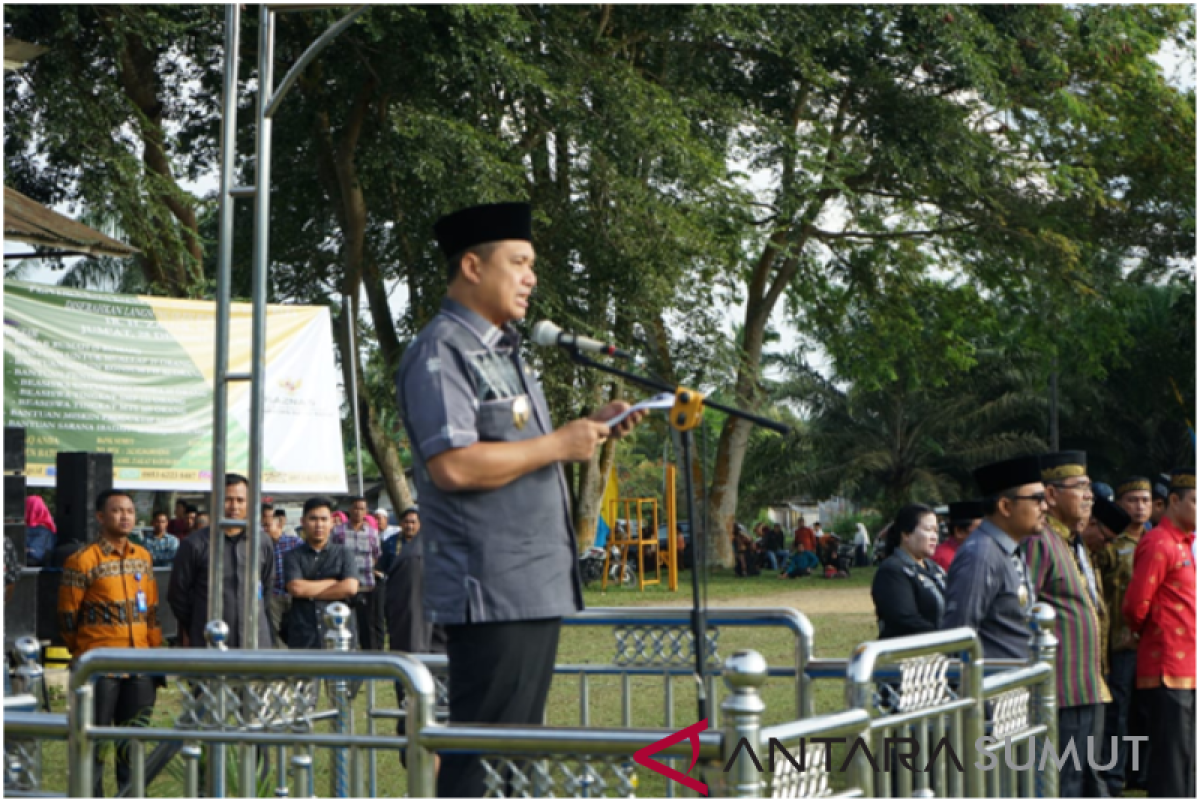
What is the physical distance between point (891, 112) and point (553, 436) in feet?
81.1

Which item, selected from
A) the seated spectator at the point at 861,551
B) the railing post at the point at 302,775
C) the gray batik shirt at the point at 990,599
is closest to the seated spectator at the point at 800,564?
the seated spectator at the point at 861,551

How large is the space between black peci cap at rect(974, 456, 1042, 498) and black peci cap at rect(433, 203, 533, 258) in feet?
10.1

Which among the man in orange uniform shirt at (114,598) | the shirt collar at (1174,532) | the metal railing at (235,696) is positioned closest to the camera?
the metal railing at (235,696)

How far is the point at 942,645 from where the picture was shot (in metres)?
4.51

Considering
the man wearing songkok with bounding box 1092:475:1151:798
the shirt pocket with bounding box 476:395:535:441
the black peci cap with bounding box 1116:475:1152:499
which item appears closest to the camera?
the shirt pocket with bounding box 476:395:535:441

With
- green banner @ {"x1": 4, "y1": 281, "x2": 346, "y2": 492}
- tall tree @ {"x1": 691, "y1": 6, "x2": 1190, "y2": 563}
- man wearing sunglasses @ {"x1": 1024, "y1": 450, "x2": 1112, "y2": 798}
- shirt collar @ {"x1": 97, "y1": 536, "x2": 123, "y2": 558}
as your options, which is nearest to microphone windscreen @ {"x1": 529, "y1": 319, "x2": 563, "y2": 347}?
man wearing sunglasses @ {"x1": 1024, "y1": 450, "x2": 1112, "y2": 798}

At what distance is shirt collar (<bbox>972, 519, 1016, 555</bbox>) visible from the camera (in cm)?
651

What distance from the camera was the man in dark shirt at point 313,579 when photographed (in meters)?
11.3

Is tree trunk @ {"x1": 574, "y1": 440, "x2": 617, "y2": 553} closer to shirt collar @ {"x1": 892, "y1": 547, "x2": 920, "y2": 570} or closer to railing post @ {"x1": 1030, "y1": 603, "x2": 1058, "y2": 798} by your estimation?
shirt collar @ {"x1": 892, "y1": 547, "x2": 920, "y2": 570}

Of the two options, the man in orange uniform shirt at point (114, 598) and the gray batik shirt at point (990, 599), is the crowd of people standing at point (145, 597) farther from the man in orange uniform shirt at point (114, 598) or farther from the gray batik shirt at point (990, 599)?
the gray batik shirt at point (990, 599)

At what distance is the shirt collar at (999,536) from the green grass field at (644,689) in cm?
173

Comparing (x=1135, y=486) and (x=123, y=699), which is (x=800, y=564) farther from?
(x=123, y=699)

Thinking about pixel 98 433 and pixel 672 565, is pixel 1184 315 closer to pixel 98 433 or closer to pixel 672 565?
pixel 672 565

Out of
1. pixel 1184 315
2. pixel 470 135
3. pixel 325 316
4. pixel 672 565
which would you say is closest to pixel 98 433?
pixel 325 316
